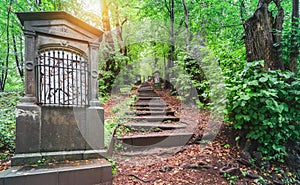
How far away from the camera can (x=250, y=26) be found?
3.60 m

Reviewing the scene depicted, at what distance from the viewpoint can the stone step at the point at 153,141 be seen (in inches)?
144

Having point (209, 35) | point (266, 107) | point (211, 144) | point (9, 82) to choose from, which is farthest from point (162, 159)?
point (9, 82)

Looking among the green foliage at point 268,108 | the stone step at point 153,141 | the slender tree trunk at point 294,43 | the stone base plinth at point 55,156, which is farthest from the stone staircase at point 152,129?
the slender tree trunk at point 294,43

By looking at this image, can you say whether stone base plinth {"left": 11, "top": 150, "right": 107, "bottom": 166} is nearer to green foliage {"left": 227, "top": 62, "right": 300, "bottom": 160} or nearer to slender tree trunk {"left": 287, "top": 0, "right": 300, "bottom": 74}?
green foliage {"left": 227, "top": 62, "right": 300, "bottom": 160}

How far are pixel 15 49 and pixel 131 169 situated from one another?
7.49 metres

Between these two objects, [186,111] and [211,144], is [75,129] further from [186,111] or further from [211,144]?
[186,111]

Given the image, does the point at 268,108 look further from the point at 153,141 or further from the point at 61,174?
the point at 61,174

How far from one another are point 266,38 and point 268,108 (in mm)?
1691

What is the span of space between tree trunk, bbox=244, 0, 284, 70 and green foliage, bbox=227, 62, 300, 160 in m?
0.48

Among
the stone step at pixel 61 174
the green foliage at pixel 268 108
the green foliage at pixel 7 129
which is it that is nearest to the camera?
the stone step at pixel 61 174

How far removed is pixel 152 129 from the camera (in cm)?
441

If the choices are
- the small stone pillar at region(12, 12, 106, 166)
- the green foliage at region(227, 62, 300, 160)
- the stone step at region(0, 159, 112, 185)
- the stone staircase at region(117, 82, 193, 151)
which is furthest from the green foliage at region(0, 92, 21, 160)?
the green foliage at region(227, 62, 300, 160)

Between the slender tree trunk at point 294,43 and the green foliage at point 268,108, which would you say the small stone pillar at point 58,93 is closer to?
the green foliage at point 268,108

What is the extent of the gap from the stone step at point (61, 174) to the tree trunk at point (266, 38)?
150 inches
